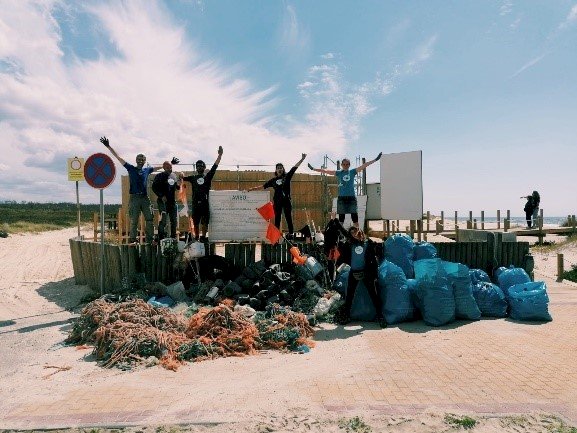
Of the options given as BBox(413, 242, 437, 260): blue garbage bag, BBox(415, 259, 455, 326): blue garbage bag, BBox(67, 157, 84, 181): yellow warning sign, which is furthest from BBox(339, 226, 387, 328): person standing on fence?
BBox(67, 157, 84, 181): yellow warning sign

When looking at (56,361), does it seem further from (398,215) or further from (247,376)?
(398,215)

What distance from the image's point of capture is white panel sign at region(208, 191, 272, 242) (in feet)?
33.3

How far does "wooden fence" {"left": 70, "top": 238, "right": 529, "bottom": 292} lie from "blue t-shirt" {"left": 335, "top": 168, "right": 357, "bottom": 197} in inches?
53.9

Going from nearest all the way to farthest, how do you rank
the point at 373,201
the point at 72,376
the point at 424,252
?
the point at 72,376
the point at 424,252
the point at 373,201

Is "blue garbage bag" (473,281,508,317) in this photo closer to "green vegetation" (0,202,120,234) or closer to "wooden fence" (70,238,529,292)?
"wooden fence" (70,238,529,292)

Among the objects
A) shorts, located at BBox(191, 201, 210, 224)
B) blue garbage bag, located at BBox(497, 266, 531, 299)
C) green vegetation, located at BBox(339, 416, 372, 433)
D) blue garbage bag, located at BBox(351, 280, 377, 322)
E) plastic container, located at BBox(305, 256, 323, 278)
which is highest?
shorts, located at BBox(191, 201, 210, 224)

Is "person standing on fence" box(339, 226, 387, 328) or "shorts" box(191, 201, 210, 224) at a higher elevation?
"shorts" box(191, 201, 210, 224)

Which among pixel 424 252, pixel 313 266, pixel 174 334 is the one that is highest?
pixel 424 252

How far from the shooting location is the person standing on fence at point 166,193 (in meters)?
9.53

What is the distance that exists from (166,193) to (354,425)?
6922 mm

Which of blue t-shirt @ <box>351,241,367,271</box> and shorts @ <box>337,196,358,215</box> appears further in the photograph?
shorts @ <box>337,196,358,215</box>

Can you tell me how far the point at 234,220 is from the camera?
10180 mm

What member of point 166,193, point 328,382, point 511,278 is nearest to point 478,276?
point 511,278

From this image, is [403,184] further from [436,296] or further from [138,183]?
[138,183]
